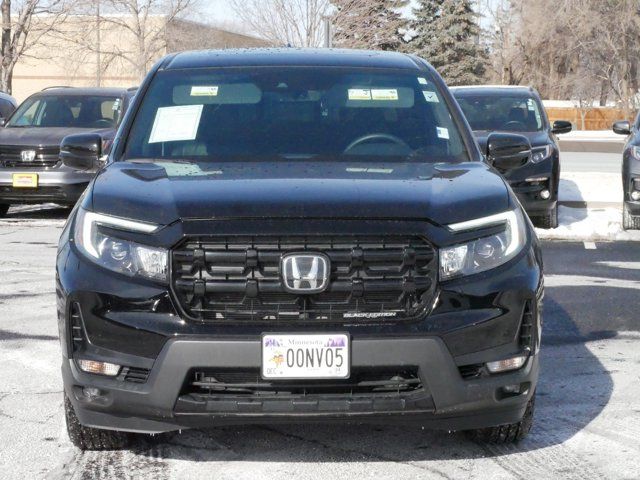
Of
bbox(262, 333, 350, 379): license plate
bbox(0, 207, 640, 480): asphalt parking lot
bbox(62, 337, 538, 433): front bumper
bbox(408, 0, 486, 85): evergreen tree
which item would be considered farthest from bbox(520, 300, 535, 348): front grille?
bbox(408, 0, 486, 85): evergreen tree

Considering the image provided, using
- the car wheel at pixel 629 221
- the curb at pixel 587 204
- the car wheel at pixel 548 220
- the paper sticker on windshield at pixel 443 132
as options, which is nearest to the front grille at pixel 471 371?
the paper sticker on windshield at pixel 443 132

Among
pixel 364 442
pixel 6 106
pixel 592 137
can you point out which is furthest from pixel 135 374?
pixel 592 137

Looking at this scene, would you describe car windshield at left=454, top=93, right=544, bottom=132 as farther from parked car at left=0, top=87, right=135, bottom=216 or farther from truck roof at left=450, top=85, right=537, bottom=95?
parked car at left=0, top=87, right=135, bottom=216

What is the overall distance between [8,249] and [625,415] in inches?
308

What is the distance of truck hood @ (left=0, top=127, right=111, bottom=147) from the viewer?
15.0 metres

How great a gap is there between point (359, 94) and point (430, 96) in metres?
0.36

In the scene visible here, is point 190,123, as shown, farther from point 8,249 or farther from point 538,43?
point 538,43

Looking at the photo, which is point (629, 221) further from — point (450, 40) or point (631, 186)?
point (450, 40)

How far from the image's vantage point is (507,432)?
4.87m

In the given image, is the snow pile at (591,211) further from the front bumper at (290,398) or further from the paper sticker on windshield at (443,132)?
the front bumper at (290,398)

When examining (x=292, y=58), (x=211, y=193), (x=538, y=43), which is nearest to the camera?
(x=211, y=193)

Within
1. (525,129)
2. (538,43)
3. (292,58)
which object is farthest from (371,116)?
(538,43)

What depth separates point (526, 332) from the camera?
4.45 m

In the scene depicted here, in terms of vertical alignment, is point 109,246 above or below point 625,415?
above
